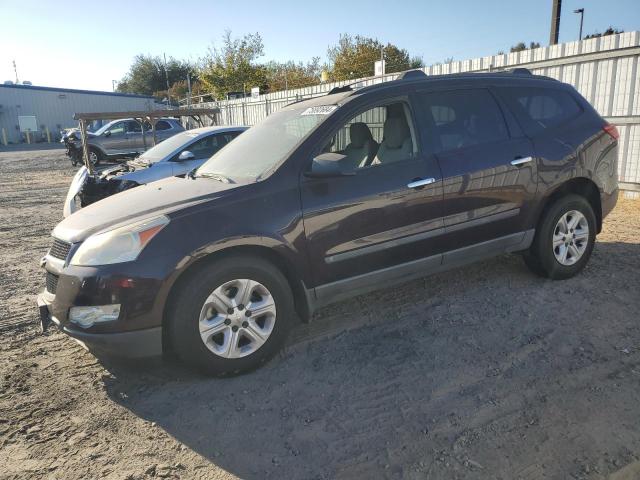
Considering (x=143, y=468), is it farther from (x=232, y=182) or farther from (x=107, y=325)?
(x=232, y=182)

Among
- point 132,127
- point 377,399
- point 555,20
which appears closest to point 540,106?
point 377,399

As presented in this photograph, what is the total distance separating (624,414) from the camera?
108 inches

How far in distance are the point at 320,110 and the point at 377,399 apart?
2.19m

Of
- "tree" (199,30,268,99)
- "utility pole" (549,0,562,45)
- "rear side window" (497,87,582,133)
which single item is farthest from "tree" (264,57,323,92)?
"rear side window" (497,87,582,133)

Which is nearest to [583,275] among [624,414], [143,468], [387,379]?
[624,414]

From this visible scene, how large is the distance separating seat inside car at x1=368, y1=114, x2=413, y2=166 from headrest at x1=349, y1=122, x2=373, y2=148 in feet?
0.52

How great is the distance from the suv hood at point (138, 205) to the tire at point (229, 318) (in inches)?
20.7

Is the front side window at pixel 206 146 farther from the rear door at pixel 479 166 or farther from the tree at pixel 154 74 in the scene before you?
the tree at pixel 154 74

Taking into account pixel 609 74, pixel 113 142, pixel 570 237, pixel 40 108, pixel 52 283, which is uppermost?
pixel 40 108

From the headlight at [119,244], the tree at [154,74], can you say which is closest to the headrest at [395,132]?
the headlight at [119,244]

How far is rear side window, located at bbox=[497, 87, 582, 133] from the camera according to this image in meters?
4.42

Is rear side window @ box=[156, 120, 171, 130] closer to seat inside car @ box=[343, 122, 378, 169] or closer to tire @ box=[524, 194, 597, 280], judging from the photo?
seat inside car @ box=[343, 122, 378, 169]

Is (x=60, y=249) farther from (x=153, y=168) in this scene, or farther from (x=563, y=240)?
(x=153, y=168)

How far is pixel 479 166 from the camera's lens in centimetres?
408
